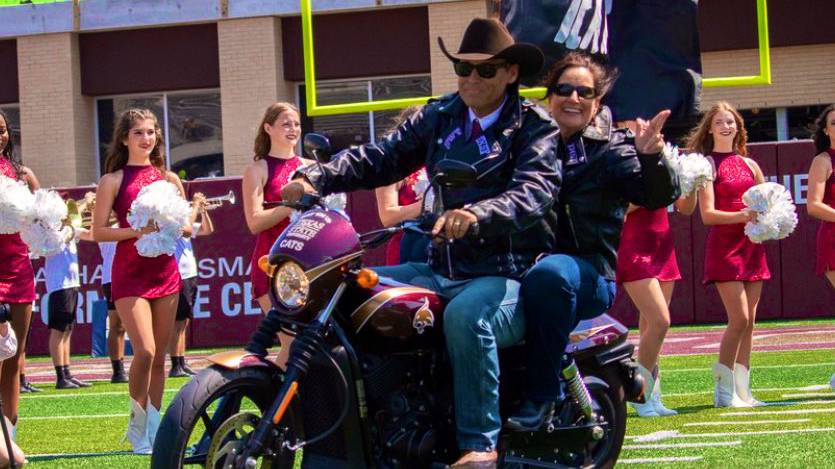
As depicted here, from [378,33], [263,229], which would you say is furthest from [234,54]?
[263,229]

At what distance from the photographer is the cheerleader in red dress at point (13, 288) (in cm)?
752

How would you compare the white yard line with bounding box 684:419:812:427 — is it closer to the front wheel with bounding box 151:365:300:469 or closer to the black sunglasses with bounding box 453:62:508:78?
the black sunglasses with bounding box 453:62:508:78

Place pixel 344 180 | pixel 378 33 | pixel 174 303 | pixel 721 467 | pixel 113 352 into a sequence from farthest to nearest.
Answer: pixel 378 33
pixel 113 352
pixel 174 303
pixel 721 467
pixel 344 180

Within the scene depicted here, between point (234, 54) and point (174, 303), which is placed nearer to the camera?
point (174, 303)

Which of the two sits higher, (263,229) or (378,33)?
(378,33)

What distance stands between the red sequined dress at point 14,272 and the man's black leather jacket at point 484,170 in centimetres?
251

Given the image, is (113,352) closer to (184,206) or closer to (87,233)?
(87,233)

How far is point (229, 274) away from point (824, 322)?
7041mm

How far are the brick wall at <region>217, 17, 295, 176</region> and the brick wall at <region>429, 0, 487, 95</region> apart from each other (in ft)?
9.10

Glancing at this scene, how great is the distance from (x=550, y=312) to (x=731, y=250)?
13.6 feet

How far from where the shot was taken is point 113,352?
44.9 feet

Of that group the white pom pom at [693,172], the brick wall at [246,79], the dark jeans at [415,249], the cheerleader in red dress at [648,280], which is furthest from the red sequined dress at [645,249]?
the brick wall at [246,79]

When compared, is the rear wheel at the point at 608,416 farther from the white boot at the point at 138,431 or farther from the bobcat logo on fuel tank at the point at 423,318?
the white boot at the point at 138,431

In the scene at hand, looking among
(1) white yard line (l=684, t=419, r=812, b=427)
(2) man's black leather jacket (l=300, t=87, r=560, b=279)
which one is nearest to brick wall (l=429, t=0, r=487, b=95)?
(1) white yard line (l=684, t=419, r=812, b=427)
